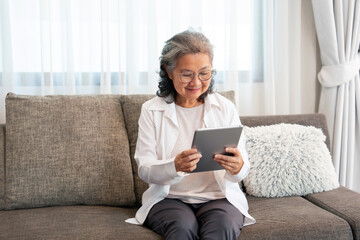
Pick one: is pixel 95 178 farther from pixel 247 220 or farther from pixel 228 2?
pixel 228 2

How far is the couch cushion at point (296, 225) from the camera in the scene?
1772mm

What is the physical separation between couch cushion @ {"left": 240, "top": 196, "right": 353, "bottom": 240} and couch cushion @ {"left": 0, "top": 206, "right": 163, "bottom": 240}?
0.42m

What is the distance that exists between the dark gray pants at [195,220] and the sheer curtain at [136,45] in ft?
3.27

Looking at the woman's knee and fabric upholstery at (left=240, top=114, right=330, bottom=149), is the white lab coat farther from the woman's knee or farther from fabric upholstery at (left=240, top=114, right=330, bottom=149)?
fabric upholstery at (left=240, top=114, right=330, bottom=149)

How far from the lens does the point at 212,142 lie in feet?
5.35

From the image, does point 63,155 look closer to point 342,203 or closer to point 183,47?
point 183,47

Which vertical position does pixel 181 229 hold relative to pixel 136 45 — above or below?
below

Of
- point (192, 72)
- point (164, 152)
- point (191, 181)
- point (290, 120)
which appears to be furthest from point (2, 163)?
point (290, 120)

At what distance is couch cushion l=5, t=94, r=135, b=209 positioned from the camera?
2.08 m

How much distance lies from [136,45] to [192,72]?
2.89 feet

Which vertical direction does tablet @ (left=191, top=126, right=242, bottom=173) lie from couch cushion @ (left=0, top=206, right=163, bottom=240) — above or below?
above

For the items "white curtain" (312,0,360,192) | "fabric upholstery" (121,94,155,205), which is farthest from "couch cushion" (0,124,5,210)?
"white curtain" (312,0,360,192)

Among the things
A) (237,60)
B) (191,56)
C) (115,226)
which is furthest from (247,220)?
(237,60)

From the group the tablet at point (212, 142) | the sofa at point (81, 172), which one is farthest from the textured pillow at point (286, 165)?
the tablet at point (212, 142)
